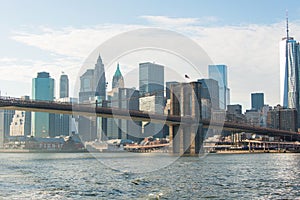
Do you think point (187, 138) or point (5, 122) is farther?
Result: point (5, 122)

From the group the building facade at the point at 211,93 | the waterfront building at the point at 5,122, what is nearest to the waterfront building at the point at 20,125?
the waterfront building at the point at 5,122

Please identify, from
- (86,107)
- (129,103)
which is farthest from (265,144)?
(86,107)

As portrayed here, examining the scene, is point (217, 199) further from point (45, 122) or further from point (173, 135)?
point (45, 122)

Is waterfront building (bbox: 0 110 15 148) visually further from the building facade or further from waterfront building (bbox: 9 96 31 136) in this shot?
the building facade

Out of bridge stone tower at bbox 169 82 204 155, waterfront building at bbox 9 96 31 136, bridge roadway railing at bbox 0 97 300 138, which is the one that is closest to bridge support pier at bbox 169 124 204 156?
bridge stone tower at bbox 169 82 204 155

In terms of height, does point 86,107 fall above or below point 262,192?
above

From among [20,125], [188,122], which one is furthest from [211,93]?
[20,125]

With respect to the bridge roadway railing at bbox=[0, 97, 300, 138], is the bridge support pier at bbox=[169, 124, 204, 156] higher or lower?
lower

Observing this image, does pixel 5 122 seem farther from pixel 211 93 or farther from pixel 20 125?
pixel 211 93
